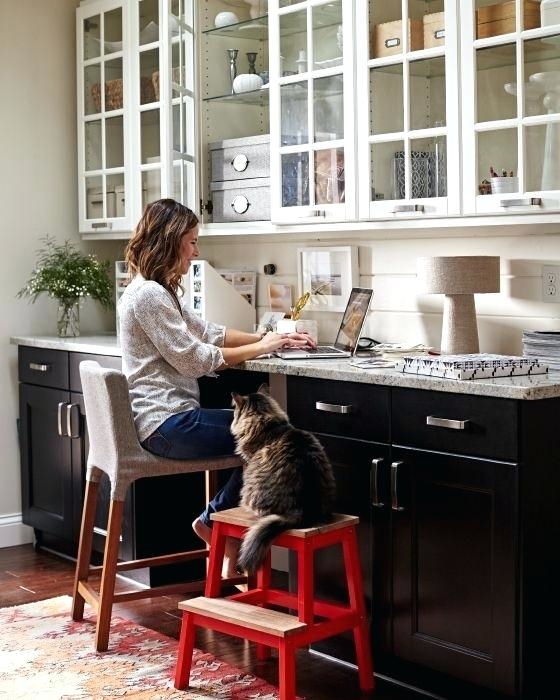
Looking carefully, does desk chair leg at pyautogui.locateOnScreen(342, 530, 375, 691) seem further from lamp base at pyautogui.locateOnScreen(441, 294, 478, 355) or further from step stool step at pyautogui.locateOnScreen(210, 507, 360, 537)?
lamp base at pyautogui.locateOnScreen(441, 294, 478, 355)

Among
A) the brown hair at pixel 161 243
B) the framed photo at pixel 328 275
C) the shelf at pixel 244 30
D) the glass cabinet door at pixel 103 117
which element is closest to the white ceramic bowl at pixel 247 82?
the shelf at pixel 244 30

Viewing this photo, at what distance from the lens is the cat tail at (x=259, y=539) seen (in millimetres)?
2879

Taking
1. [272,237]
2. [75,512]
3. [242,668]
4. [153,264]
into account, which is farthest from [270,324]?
[242,668]

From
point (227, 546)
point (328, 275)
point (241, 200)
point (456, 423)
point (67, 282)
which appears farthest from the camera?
point (67, 282)

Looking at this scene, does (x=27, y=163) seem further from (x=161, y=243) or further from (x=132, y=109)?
(x=161, y=243)

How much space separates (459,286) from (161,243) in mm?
933

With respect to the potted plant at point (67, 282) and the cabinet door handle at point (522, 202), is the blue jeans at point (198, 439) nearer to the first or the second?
the cabinet door handle at point (522, 202)

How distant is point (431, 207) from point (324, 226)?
20.6 inches

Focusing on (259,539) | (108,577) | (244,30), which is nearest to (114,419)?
(108,577)

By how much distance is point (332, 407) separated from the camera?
10.6 ft

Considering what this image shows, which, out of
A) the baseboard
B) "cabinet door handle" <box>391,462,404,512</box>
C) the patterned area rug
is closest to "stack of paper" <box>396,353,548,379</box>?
"cabinet door handle" <box>391,462,404,512</box>

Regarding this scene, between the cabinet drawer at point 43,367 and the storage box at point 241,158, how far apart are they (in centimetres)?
96

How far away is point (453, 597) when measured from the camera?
2.91 meters

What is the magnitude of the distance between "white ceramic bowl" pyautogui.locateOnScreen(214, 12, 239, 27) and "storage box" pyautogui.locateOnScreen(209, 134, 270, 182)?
1.47 ft
